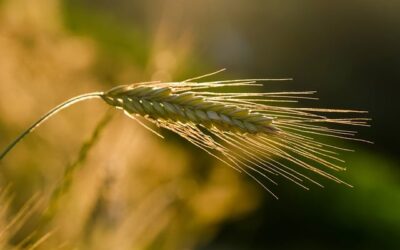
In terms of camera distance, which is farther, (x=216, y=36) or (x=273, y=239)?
(x=216, y=36)

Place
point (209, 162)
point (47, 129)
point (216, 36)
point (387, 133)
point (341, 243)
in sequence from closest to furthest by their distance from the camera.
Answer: point (47, 129), point (209, 162), point (341, 243), point (387, 133), point (216, 36)

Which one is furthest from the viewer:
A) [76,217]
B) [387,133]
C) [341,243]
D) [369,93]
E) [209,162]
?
[369,93]

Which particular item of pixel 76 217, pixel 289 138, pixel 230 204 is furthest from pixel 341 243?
pixel 289 138

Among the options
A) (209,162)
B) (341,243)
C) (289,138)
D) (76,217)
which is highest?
(289,138)

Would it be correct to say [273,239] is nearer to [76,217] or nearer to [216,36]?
[76,217]

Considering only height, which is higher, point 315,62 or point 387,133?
point 315,62

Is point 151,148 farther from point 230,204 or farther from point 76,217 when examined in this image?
point 76,217
